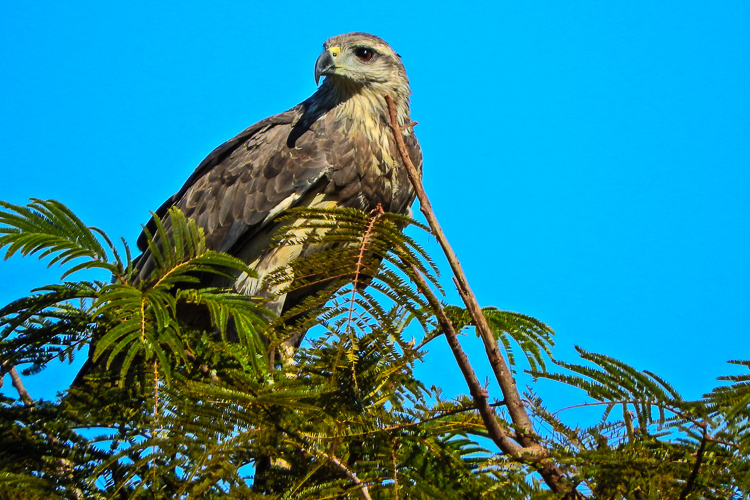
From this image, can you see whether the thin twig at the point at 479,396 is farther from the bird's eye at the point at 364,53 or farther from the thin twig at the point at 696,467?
the bird's eye at the point at 364,53

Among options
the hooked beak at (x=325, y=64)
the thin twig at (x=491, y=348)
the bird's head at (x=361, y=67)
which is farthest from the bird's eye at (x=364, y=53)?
the thin twig at (x=491, y=348)

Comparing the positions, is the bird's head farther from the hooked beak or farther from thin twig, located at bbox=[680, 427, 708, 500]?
thin twig, located at bbox=[680, 427, 708, 500]

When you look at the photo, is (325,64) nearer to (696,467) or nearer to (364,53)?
(364,53)

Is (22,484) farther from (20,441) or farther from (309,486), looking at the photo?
(309,486)

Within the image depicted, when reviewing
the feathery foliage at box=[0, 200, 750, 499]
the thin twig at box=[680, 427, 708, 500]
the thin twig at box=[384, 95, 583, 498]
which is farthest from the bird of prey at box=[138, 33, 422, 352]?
the thin twig at box=[680, 427, 708, 500]

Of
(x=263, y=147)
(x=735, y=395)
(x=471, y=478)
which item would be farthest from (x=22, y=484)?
(x=263, y=147)

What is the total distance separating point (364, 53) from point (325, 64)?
0.52 metres

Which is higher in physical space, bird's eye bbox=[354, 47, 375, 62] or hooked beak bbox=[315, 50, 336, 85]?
bird's eye bbox=[354, 47, 375, 62]

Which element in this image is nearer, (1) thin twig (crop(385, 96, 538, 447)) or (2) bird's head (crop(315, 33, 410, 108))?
(1) thin twig (crop(385, 96, 538, 447))

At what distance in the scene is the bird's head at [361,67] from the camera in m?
6.30

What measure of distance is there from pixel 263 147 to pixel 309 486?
4283mm

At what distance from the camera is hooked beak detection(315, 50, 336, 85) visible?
6172mm

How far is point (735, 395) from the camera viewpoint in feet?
7.18

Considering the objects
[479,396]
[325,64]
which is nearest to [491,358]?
[479,396]
